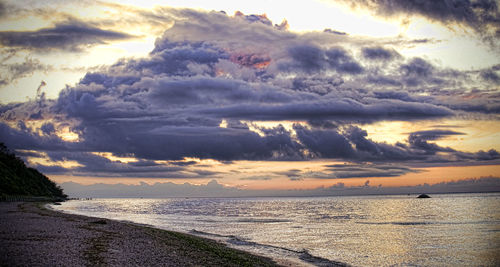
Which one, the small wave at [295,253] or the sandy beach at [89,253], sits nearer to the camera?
the sandy beach at [89,253]

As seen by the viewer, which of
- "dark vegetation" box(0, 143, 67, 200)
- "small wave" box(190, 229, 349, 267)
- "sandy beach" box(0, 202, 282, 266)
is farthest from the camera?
"dark vegetation" box(0, 143, 67, 200)

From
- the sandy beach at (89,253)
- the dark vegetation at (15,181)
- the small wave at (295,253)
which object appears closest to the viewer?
the sandy beach at (89,253)

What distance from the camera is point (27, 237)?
89.6 ft

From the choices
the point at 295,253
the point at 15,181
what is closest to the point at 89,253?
the point at 295,253

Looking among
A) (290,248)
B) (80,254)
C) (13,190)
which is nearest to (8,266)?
(80,254)

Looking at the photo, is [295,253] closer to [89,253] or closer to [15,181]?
[89,253]

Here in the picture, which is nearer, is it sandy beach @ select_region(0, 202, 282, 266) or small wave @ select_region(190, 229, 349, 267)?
sandy beach @ select_region(0, 202, 282, 266)

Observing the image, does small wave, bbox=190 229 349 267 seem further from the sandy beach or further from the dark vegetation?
the dark vegetation

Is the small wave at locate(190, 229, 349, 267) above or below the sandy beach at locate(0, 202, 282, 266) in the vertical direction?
below

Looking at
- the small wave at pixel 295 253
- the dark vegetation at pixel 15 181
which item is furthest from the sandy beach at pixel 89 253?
the dark vegetation at pixel 15 181

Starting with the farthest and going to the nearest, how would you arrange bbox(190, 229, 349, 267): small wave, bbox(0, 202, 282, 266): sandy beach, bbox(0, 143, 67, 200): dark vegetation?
1. bbox(0, 143, 67, 200): dark vegetation
2. bbox(190, 229, 349, 267): small wave
3. bbox(0, 202, 282, 266): sandy beach

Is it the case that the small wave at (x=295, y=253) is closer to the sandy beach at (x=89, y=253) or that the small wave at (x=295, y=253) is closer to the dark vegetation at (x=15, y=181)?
the sandy beach at (x=89, y=253)

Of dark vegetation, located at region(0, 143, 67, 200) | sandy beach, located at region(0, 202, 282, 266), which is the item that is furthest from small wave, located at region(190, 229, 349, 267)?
dark vegetation, located at region(0, 143, 67, 200)

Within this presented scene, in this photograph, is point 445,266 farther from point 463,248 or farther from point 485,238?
point 485,238
